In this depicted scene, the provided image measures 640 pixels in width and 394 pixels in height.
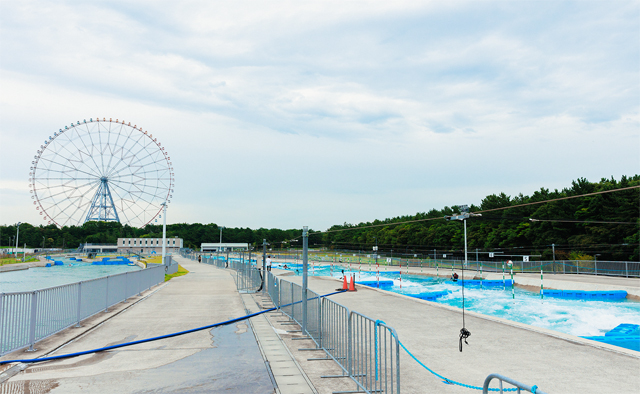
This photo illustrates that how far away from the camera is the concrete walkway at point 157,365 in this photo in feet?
22.1

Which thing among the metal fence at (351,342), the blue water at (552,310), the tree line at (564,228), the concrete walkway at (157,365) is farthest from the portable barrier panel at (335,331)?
the tree line at (564,228)

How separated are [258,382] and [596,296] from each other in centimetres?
2630

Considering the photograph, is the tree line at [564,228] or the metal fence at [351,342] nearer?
the metal fence at [351,342]

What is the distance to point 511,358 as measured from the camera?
873 cm

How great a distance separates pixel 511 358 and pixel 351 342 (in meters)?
3.55

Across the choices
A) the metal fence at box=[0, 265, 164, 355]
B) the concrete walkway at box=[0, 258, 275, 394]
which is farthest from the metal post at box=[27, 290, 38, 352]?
the concrete walkway at box=[0, 258, 275, 394]

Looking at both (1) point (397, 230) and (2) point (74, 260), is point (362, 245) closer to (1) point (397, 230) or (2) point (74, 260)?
(1) point (397, 230)

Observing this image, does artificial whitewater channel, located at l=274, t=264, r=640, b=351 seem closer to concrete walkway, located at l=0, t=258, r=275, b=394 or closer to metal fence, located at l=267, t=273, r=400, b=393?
metal fence, located at l=267, t=273, r=400, b=393

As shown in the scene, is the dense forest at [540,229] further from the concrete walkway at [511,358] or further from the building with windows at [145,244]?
the building with windows at [145,244]

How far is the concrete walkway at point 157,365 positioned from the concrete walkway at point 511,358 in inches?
115

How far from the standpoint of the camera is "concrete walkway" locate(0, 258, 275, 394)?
22.1 ft

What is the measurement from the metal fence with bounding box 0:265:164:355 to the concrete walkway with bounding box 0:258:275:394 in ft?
1.84

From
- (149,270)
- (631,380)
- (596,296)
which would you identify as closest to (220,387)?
(631,380)

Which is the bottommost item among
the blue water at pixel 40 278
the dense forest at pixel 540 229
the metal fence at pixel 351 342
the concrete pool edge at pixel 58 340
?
the blue water at pixel 40 278
